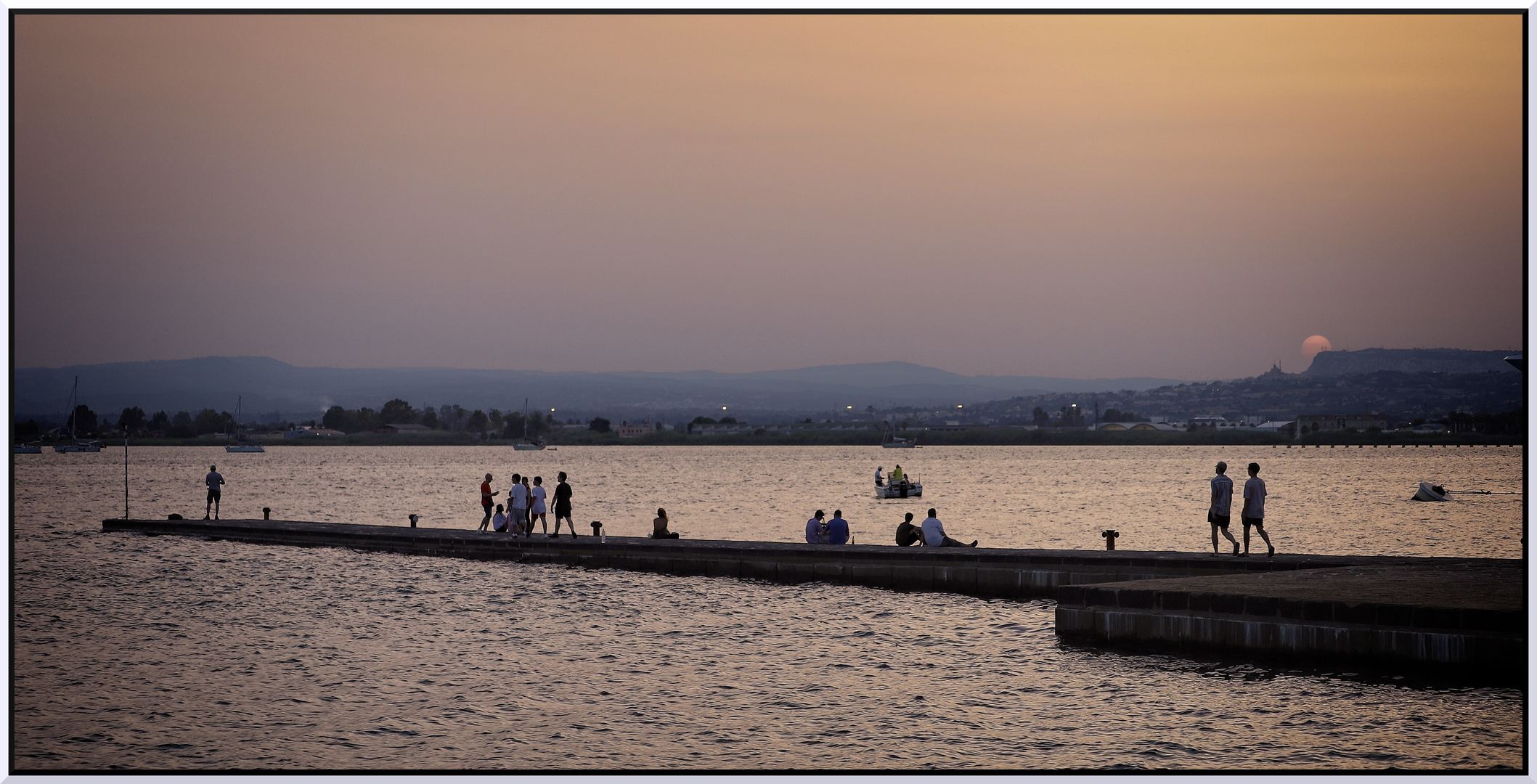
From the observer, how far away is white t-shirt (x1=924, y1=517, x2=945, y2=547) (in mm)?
27812

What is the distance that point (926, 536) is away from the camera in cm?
2816

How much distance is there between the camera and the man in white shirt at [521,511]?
32.2 meters

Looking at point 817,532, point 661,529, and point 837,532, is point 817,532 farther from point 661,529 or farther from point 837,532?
point 661,529

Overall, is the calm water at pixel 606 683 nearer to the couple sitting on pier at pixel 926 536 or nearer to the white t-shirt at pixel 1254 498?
the couple sitting on pier at pixel 926 536

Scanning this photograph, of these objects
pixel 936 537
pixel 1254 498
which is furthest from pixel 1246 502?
pixel 936 537

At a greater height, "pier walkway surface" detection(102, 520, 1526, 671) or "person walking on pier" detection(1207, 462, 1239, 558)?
"person walking on pier" detection(1207, 462, 1239, 558)

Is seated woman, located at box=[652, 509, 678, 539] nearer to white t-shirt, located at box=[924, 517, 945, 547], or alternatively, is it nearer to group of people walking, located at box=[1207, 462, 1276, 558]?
white t-shirt, located at box=[924, 517, 945, 547]

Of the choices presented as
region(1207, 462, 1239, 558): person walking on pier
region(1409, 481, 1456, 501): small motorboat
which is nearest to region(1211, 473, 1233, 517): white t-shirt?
region(1207, 462, 1239, 558): person walking on pier

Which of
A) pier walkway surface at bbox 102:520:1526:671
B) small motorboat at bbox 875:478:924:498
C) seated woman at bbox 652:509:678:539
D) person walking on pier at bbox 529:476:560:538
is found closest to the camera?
pier walkway surface at bbox 102:520:1526:671

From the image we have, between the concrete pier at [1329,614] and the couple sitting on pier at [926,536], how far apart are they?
28.3ft

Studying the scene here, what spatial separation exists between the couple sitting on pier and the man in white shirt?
31.4 ft

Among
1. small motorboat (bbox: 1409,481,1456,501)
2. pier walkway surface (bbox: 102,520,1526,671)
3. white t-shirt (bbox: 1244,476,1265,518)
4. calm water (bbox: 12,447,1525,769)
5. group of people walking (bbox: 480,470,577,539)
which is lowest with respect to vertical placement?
small motorboat (bbox: 1409,481,1456,501)

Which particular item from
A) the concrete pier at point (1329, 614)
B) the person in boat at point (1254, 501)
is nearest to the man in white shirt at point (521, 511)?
the concrete pier at point (1329, 614)

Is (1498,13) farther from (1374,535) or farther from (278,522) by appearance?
(1374,535)
